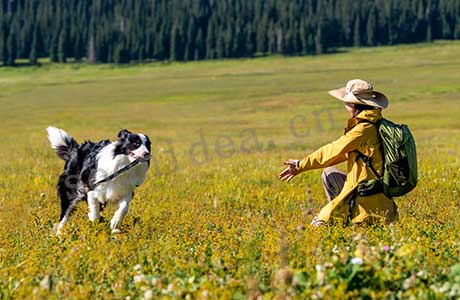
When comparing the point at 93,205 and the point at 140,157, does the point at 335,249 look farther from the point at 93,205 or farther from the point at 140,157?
the point at 93,205

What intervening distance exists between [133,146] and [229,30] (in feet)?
447

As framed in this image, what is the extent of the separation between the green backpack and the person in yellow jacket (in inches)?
2.3

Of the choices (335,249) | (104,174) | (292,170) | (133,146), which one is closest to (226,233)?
(292,170)

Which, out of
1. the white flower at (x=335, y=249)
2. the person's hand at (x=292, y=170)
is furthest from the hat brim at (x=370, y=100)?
the white flower at (x=335, y=249)

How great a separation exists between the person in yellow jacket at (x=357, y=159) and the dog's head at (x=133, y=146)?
1.93 metres

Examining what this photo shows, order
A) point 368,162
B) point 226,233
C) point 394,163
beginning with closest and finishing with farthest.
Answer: point 226,233, point 394,163, point 368,162

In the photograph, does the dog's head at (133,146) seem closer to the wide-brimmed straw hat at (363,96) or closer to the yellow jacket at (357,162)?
the yellow jacket at (357,162)

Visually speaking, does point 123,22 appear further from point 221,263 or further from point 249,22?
point 221,263

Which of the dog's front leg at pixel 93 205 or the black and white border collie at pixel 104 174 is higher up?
the black and white border collie at pixel 104 174

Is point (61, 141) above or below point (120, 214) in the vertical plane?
above

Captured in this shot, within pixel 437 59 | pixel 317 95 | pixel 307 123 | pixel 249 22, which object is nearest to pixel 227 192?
pixel 307 123

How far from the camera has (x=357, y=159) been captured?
27.7ft

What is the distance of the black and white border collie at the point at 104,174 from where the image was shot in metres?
9.64

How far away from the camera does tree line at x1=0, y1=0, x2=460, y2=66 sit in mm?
140875
